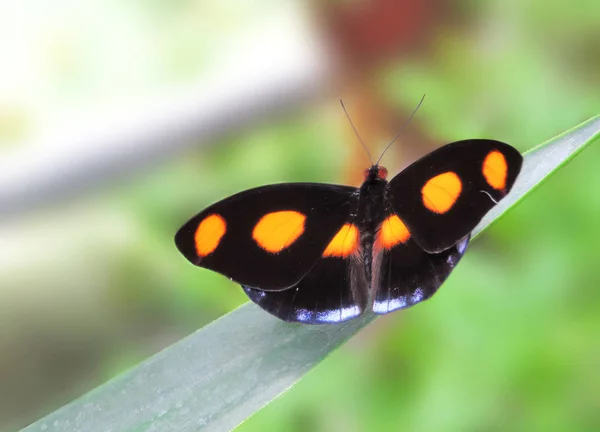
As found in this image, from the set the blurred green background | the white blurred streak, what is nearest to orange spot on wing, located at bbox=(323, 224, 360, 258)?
the blurred green background

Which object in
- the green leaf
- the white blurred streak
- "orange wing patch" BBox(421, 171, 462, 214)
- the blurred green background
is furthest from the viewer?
the white blurred streak

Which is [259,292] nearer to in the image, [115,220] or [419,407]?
[419,407]

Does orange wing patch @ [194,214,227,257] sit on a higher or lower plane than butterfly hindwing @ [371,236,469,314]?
higher

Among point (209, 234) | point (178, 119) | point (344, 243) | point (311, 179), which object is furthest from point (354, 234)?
point (178, 119)

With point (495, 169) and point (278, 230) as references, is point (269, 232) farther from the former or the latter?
point (495, 169)

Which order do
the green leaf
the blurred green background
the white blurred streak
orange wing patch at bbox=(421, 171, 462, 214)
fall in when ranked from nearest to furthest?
the green leaf < orange wing patch at bbox=(421, 171, 462, 214) < the blurred green background < the white blurred streak

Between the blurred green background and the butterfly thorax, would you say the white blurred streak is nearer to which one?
the blurred green background

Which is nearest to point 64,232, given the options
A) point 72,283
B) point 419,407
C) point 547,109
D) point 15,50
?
point 72,283

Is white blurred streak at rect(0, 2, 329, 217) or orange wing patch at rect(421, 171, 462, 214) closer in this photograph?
orange wing patch at rect(421, 171, 462, 214)

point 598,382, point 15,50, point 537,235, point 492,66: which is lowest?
point 598,382
